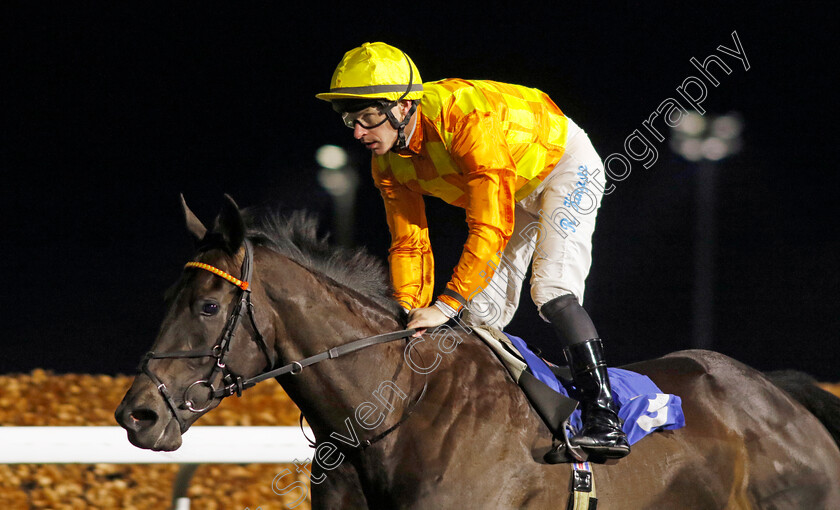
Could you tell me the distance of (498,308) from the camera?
277 centimetres

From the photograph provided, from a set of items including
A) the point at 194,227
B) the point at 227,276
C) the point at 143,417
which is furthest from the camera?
the point at 194,227

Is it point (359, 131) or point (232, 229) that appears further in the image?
point (359, 131)

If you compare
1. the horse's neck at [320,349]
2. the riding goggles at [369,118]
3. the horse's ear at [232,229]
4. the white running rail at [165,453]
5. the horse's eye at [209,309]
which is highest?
the riding goggles at [369,118]

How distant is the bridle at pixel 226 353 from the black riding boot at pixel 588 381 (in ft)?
1.71

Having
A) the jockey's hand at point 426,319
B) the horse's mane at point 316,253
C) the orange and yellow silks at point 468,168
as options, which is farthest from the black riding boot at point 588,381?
the horse's mane at point 316,253

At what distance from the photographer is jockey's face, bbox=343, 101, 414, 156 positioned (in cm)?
231

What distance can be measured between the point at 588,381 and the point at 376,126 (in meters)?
0.98

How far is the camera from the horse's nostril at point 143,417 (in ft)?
5.96

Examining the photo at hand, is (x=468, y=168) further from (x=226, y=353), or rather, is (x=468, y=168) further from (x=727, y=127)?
(x=727, y=127)

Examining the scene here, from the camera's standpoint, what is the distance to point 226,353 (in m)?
A: 1.91

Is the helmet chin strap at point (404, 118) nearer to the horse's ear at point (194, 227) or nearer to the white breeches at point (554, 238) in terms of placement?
the white breeches at point (554, 238)

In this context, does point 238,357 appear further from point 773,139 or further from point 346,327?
point 773,139

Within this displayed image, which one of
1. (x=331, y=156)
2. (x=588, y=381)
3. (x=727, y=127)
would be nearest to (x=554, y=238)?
(x=588, y=381)

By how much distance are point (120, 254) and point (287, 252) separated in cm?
403
